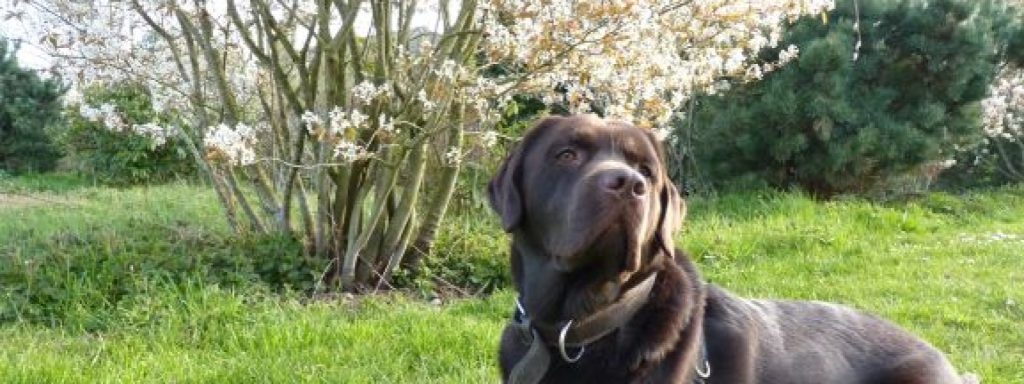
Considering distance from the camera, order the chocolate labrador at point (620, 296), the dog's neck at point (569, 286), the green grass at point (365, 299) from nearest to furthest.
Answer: the chocolate labrador at point (620, 296)
the dog's neck at point (569, 286)
the green grass at point (365, 299)

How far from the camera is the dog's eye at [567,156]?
310 cm

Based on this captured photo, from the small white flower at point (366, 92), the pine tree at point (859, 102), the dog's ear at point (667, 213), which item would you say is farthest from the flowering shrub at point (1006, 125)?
the dog's ear at point (667, 213)

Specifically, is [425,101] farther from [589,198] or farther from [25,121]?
[25,121]

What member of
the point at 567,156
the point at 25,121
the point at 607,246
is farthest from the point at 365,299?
the point at 25,121

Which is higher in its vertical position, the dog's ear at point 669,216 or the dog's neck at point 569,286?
the dog's ear at point 669,216

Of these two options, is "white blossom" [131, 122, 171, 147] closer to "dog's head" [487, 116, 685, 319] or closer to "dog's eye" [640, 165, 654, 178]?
"dog's head" [487, 116, 685, 319]

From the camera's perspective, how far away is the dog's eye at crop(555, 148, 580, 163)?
10.2ft

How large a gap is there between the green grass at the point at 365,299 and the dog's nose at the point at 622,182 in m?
1.86

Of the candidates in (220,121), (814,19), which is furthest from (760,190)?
(220,121)

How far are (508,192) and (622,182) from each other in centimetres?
48

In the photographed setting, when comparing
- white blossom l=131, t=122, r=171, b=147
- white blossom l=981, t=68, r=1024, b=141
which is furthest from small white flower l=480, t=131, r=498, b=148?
white blossom l=981, t=68, r=1024, b=141

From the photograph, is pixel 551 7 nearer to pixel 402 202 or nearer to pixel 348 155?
pixel 348 155

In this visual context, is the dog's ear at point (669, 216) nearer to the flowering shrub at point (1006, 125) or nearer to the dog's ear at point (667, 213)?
the dog's ear at point (667, 213)

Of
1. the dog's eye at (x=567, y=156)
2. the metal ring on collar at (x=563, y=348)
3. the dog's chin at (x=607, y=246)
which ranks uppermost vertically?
the dog's eye at (x=567, y=156)
